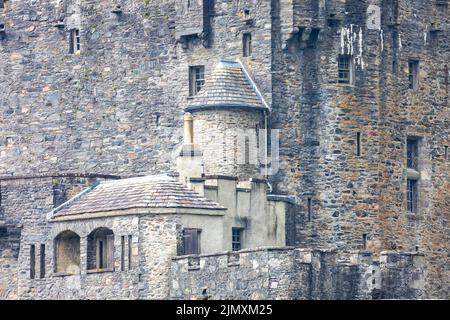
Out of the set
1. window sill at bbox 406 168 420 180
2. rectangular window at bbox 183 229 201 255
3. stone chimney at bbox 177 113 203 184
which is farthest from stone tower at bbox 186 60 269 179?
window sill at bbox 406 168 420 180

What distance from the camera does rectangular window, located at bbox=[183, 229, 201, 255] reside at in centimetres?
11556

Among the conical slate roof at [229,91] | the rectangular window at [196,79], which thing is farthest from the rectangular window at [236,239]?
the rectangular window at [196,79]

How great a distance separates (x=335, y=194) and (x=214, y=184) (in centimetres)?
541

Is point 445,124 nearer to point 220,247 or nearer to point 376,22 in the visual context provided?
point 376,22

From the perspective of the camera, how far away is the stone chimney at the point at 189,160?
118562 mm

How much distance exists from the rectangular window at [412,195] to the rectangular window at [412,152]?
0.55 metres

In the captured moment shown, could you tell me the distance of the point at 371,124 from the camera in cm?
12225

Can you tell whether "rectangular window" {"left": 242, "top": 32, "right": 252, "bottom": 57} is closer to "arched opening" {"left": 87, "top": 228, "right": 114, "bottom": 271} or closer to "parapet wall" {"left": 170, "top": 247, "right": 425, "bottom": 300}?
"arched opening" {"left": 87, "top": 228, "right": 114, "bottom": 271}

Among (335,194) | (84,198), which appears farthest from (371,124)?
(84,198)

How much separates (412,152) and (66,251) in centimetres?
1306

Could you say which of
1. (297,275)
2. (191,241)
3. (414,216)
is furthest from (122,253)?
(414,216)

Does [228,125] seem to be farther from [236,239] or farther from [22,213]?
[22,213]

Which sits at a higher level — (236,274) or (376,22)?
(376,22)

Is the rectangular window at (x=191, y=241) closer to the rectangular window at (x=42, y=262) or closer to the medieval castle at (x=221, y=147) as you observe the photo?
the medieval castle at (x=221, y=147)
